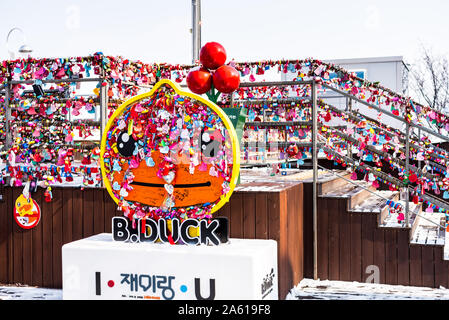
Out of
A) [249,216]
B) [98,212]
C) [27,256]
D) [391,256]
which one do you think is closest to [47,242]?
[27,256]

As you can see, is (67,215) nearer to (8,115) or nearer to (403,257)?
(8,115)

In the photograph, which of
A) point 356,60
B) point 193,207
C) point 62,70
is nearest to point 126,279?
point 193,207

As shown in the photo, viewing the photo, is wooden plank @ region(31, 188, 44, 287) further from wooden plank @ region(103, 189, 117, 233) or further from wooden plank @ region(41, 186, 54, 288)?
wooden plank @ region(103, 189, 117, 233)

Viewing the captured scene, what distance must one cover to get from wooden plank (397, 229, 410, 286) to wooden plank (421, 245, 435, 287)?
140 millimetres

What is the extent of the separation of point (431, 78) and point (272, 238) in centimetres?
1883

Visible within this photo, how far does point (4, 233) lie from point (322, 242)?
3.41 meters

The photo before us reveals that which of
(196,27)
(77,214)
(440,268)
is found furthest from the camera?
(196,27)

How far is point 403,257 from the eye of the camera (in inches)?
209

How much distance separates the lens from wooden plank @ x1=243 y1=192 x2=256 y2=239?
4676 mm

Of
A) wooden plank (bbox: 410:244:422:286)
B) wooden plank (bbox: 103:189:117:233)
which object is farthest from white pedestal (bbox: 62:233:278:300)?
wooden plank (bbox: 410:244:422:286)

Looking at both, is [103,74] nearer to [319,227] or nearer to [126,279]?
[126,279]

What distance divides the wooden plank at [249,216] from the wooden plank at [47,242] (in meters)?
2.14

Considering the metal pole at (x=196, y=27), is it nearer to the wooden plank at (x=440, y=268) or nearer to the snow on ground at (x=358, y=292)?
the snow on ground at (x=358, y=292)

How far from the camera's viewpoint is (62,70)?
5641mm
